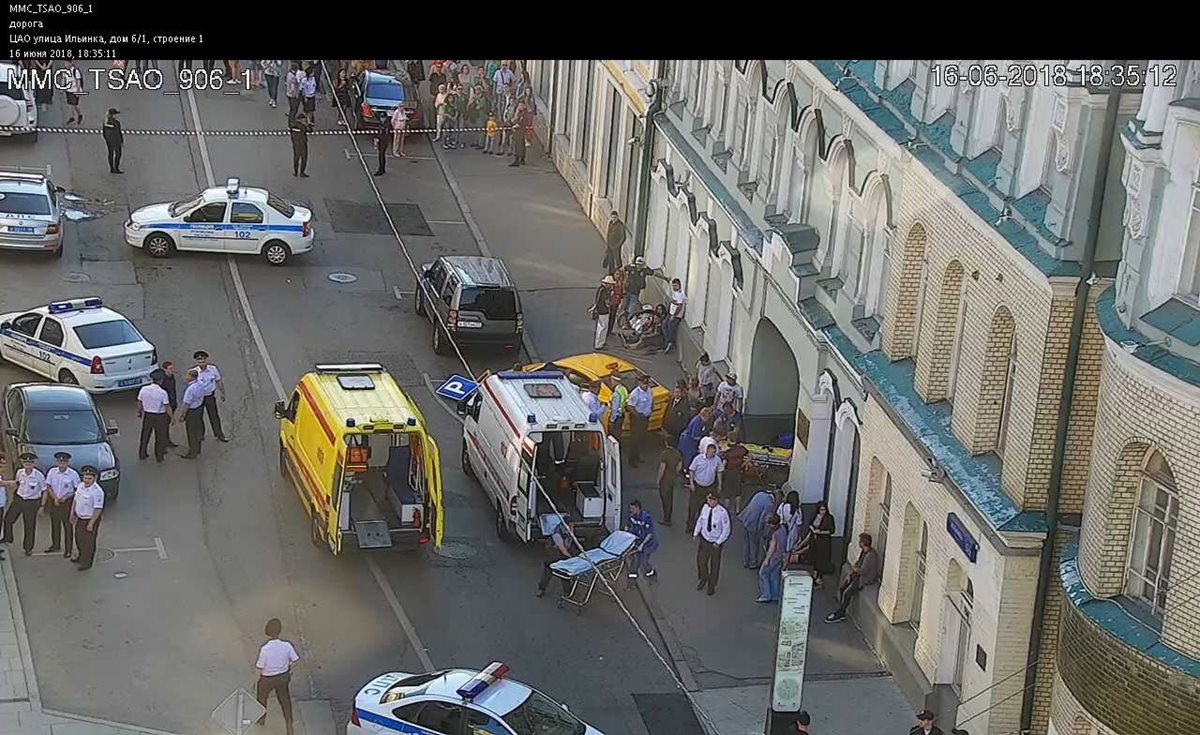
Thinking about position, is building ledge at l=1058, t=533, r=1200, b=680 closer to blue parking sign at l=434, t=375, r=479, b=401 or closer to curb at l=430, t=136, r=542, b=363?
blue parking sign at l=434, t=375, r=479, b=401

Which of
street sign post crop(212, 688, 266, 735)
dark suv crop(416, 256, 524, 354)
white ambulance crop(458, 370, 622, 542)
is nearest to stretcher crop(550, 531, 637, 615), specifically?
white ambulance crop(458, 370, 622, 542)

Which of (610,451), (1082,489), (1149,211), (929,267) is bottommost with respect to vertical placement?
(610,451)

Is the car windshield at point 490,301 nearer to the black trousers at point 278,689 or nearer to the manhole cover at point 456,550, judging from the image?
the manhole cover at point 456,550

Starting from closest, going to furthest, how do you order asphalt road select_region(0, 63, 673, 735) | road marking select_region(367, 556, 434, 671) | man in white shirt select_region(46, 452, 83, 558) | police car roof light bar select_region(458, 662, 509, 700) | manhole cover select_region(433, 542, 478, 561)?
police car roof light bar select_region(458, 662, 509, 700), asphalt road select_region(0, 63, 673, 735), road marking select_region(367, 556, 434, 671), man in white shirt select_region(46, 452, 83, 558), manhole cover select_region(433, 542, 478, 561)

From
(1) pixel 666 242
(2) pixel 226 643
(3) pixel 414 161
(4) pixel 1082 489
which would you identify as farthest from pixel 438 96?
(4) pixel 1082 489

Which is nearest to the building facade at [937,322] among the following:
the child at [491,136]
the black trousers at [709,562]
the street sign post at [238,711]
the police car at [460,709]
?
the black trousers at [709,562]

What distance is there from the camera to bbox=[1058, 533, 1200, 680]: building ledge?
1816 centimetres

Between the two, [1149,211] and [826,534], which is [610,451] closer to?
[826,534]

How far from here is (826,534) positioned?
27.6 m

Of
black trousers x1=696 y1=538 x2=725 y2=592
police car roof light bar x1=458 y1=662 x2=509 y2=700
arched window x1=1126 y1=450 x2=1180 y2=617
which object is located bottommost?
black trousers x1=696 y1=538 x2=725 y2=592

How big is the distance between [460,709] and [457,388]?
13.4 metres

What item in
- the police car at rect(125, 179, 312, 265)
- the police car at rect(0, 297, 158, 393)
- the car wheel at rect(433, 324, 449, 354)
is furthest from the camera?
the police car at rect(125, 179, 312, 265)

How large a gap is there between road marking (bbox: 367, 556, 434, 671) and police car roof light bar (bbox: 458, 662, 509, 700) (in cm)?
338

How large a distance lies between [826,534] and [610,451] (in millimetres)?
3418
